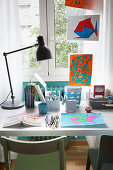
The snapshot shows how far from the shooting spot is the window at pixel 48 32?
6.70 ft

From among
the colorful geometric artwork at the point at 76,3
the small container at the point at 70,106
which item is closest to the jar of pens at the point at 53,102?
the small container at the point at 70,106

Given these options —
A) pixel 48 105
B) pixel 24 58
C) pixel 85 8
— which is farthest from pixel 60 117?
pixel 85 8

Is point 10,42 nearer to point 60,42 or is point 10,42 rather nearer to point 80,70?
point 60,42

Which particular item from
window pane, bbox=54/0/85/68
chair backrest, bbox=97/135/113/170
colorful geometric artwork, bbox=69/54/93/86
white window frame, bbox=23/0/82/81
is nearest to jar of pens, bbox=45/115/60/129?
chair backrest, bbox=97/135/113/170

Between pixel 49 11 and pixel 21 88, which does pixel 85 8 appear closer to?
pixel 49 11

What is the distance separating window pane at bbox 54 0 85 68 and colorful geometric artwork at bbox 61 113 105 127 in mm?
931

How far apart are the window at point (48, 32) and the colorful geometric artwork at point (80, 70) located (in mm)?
192

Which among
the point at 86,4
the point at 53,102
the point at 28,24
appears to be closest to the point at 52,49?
the point at 28,24

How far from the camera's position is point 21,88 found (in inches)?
80.1

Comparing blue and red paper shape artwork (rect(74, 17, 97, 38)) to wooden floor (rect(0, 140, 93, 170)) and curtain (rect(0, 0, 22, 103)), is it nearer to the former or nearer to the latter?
curtain (rect(0, 0, 22, 103))

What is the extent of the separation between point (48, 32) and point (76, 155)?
1.46m

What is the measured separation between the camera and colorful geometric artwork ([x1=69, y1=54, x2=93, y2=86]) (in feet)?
6.50

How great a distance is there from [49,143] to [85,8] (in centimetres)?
146

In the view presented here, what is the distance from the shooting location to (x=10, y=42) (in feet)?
6.26
